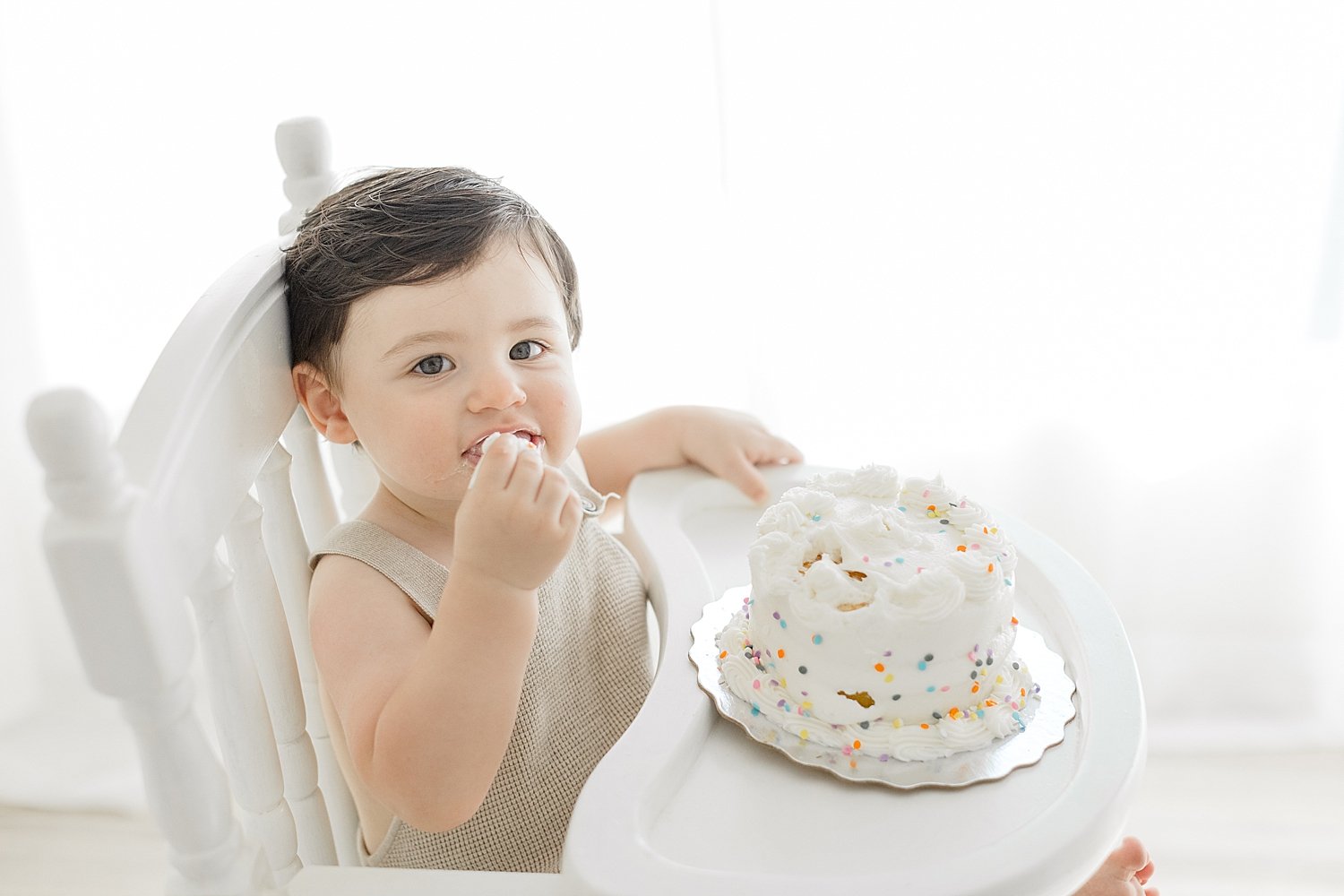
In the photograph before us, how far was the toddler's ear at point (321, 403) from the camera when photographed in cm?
88

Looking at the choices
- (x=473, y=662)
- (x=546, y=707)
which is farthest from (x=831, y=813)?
(x=546, y=707)

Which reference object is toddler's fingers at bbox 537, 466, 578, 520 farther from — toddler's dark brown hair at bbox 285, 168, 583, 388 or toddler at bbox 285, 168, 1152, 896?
toddler's dark brown hair at bbox 285, 168, 583, 388

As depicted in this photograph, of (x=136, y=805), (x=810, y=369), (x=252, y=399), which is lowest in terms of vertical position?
(x=136, y=805)

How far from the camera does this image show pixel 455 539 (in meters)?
0.74

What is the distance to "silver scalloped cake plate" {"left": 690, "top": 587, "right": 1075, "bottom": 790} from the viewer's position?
681 millimetres

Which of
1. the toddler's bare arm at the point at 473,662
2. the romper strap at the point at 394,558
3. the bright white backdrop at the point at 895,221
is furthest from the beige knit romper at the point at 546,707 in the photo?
the bright white backdrop at the point at 895,221

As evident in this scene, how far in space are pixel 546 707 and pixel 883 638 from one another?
0.35 metres

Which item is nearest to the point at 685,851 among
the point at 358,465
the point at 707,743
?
the point at 707,743

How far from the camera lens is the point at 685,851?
0.63m

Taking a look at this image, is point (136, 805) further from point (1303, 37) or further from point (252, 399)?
point (1303, 37)

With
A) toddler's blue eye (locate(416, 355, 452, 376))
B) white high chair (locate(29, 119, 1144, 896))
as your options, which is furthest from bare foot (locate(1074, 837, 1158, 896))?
toddler's blue eye (locate(416, 355, 452, 376))

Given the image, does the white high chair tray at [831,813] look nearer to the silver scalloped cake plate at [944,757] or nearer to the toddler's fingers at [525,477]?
the silver scalloped cake plate at [944,757]

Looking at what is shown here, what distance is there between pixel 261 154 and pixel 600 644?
3.08 feet

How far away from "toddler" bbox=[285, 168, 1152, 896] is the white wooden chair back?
42mm
